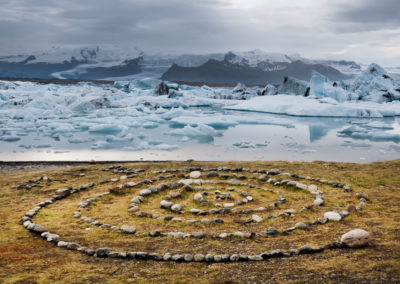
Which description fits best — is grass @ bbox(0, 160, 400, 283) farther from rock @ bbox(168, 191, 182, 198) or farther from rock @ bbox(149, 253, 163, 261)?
rock @ bbox(168, 191, 182, 198)

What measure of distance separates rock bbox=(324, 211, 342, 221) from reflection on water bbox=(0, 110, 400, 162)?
35.3 ft

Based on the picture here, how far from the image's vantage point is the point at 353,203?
942 centimetres

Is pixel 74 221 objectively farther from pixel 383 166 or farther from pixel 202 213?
pixel 383 166

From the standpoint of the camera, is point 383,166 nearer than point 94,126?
Yes

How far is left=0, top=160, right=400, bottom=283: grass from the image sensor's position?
5.36m

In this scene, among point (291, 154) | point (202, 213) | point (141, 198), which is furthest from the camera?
point (291, 154)

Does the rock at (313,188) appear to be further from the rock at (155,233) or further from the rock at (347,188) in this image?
the rock at (155,233)

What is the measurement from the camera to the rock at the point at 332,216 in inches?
316

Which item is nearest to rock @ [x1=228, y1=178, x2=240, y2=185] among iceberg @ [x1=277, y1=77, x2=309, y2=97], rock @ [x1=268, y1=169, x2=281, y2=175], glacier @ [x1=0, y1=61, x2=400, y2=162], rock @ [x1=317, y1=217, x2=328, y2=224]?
rock @ [x1=268, y1=169, x2=281, y2=175]

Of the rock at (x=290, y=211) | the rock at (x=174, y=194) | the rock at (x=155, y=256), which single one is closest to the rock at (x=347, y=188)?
the rock at (x=290, y=211)

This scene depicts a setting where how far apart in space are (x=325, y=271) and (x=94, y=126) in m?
25.5

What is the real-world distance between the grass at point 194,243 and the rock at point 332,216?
234 millimetres

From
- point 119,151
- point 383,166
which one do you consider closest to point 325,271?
point 383,166

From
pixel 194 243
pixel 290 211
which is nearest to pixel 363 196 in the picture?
pixel 290 211
